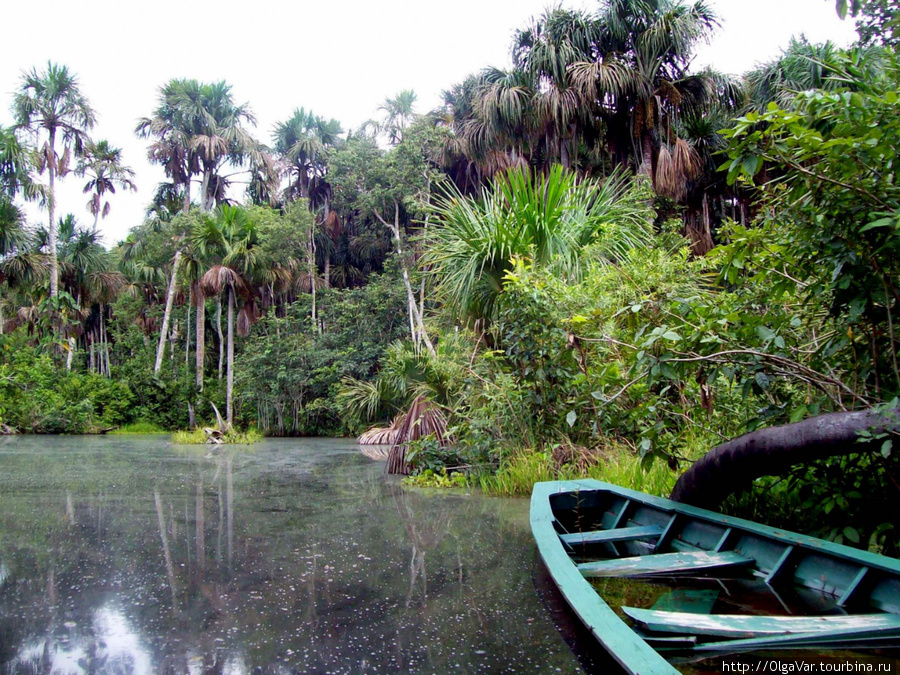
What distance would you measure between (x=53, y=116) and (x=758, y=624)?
22.7 m

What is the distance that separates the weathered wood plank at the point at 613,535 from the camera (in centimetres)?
315

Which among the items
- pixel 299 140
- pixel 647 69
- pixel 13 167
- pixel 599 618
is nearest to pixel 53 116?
pixel 13 167

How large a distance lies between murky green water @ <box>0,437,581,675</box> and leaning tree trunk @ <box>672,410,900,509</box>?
0.98 m

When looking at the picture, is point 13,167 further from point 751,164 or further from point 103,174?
point 751,164

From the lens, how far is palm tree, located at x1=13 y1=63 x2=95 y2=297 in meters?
18.3

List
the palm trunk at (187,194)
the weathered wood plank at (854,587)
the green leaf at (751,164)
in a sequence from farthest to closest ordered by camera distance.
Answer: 1. the palm trunk at (187,194)
2. the green leaf at (751,164)
3. the weathered wood plank at (854,587)

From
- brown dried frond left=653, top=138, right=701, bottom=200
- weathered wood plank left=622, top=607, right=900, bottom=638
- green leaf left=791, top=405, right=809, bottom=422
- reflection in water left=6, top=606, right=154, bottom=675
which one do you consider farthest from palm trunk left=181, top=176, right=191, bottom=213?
weathered wood plank left=622, top=607, right=900, bottom=638

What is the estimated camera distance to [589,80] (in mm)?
11781

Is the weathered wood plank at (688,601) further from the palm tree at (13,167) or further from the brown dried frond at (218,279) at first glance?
the palm tree at (13,167)

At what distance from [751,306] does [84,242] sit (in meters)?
23.1

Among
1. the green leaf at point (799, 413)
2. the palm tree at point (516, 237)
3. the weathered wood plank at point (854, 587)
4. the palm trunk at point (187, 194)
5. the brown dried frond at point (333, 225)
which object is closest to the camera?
the weathered wood plank at point (854, 587)

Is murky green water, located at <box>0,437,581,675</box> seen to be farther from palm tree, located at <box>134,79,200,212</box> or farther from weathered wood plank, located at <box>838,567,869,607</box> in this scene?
→ palm tree, located at <box>134,79,200,212</box>

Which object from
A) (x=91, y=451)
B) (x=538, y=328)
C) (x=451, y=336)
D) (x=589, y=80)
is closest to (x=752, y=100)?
(x=589, y=80)

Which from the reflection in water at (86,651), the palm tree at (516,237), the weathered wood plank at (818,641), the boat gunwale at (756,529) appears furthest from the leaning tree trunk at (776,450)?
the palm tree at (516,237)
